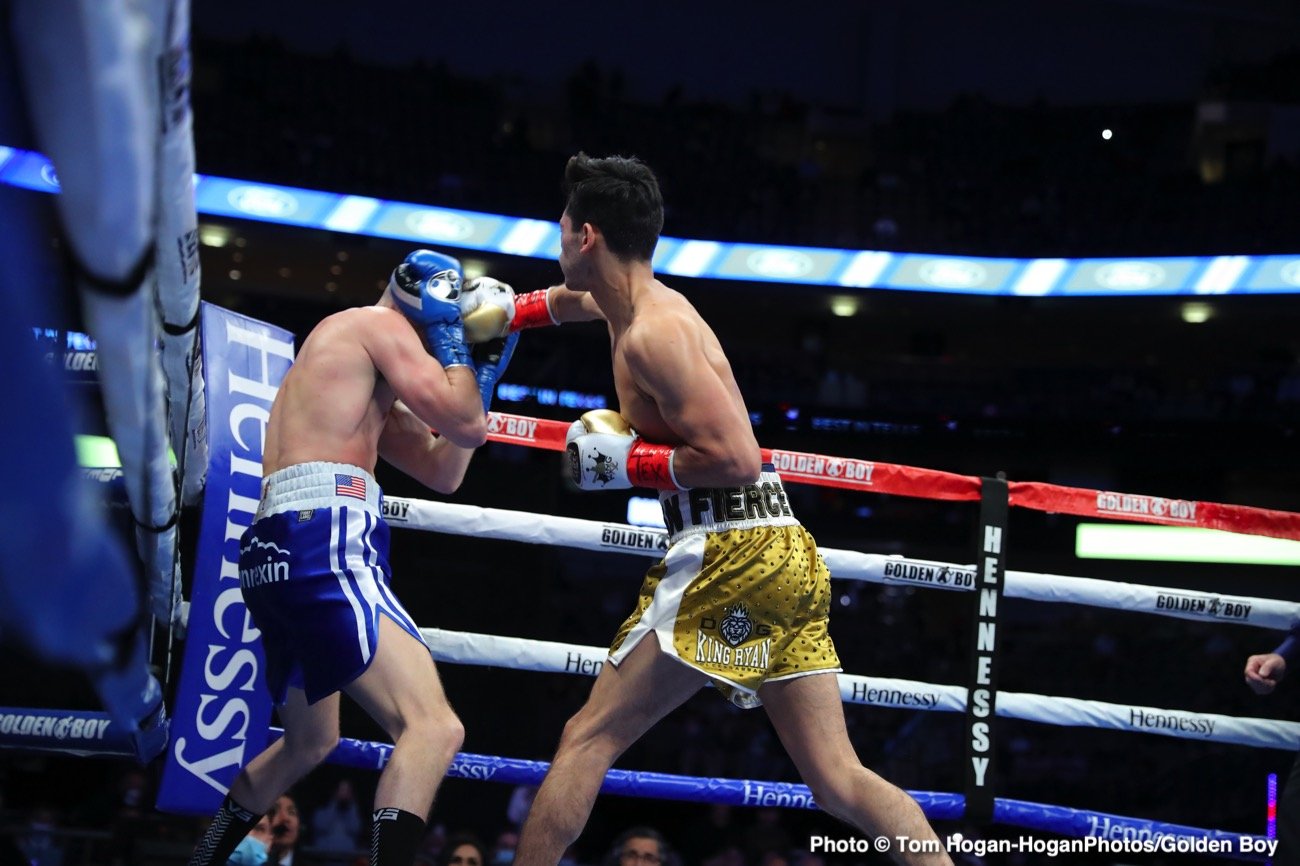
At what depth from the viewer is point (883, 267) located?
15.8 metres

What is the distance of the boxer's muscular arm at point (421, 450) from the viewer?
3.12 metres

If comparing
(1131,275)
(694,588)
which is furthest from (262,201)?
(694,588)

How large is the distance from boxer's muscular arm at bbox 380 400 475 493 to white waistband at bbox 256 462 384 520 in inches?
14.6

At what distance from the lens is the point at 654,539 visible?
148 inches

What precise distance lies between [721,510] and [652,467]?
197mm

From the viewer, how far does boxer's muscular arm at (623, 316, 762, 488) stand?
104 inches

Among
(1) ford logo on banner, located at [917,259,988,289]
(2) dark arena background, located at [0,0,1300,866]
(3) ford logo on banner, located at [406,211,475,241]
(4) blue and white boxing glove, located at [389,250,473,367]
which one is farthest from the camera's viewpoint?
(1) ford logo on banner, located at [917,259,988,289]

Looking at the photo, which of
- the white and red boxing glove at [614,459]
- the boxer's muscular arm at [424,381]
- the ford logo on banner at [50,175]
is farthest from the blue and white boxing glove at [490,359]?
the ford logo on banner at [50,175]

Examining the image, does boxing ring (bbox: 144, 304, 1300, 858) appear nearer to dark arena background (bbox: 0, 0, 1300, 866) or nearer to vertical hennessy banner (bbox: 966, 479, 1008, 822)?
vertical hennessy banner (bbox: 966, 479, 1008, 822)

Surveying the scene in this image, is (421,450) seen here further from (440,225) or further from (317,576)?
(440,225)

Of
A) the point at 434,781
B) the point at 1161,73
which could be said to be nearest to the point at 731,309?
the point at 1161,73

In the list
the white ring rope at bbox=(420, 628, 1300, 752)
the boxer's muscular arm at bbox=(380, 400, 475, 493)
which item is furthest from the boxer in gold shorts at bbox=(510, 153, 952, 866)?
the white ring rope at bbox=(420, 628, 1300, 752)

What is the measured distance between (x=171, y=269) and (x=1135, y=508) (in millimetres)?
3202

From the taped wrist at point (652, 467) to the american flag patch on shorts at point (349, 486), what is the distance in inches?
23.1
